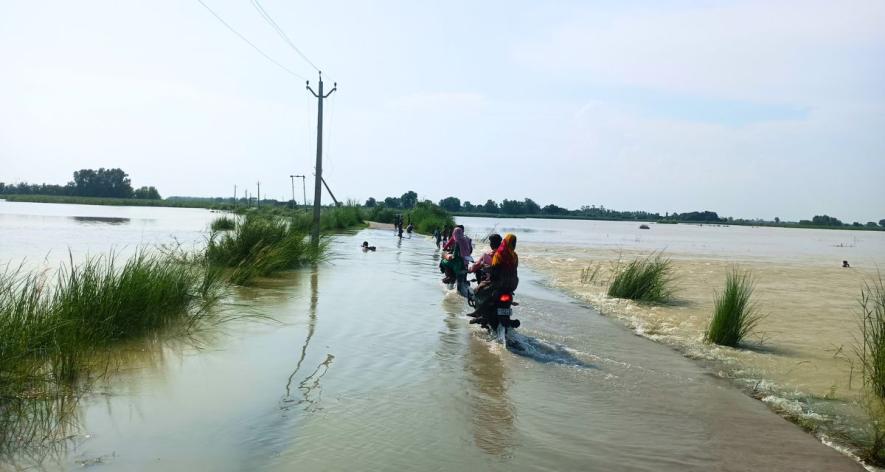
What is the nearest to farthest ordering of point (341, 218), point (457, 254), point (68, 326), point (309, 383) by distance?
point (68, 326)
point (309, 383)
point (457, 254)
point (341, 218)

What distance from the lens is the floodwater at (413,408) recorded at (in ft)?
16.5

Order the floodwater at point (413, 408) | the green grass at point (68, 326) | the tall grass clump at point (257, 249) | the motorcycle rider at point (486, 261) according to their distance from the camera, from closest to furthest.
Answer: the floodwater at point (413, 408) < the green grass at point (68, 326) < the motorcycle rider at point (486, 261) < the tall grass clump at point (257, 249)

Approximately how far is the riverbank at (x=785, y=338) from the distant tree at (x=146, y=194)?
149 meters

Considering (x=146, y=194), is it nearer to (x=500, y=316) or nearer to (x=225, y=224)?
(x=225, y=224)

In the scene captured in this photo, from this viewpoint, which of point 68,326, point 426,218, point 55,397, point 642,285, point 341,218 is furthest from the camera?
point 426,218

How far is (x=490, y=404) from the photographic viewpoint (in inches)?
262

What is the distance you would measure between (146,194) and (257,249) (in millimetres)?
153945

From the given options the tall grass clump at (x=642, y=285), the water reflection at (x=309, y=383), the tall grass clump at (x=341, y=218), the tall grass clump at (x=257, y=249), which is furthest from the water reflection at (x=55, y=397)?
the tall grass clump at (x=341, y=218)

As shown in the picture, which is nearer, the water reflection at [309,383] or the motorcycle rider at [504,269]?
the water reflection at [309,383]

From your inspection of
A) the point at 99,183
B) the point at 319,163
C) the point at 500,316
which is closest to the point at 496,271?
the point at 500,316

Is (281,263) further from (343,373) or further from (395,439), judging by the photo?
(395,439)

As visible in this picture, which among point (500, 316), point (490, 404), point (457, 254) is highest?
point (457, 254)

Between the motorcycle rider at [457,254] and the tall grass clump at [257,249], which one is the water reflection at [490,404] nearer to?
the motorcycle rider at [457,254]

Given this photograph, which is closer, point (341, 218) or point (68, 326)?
point (68, 326)
